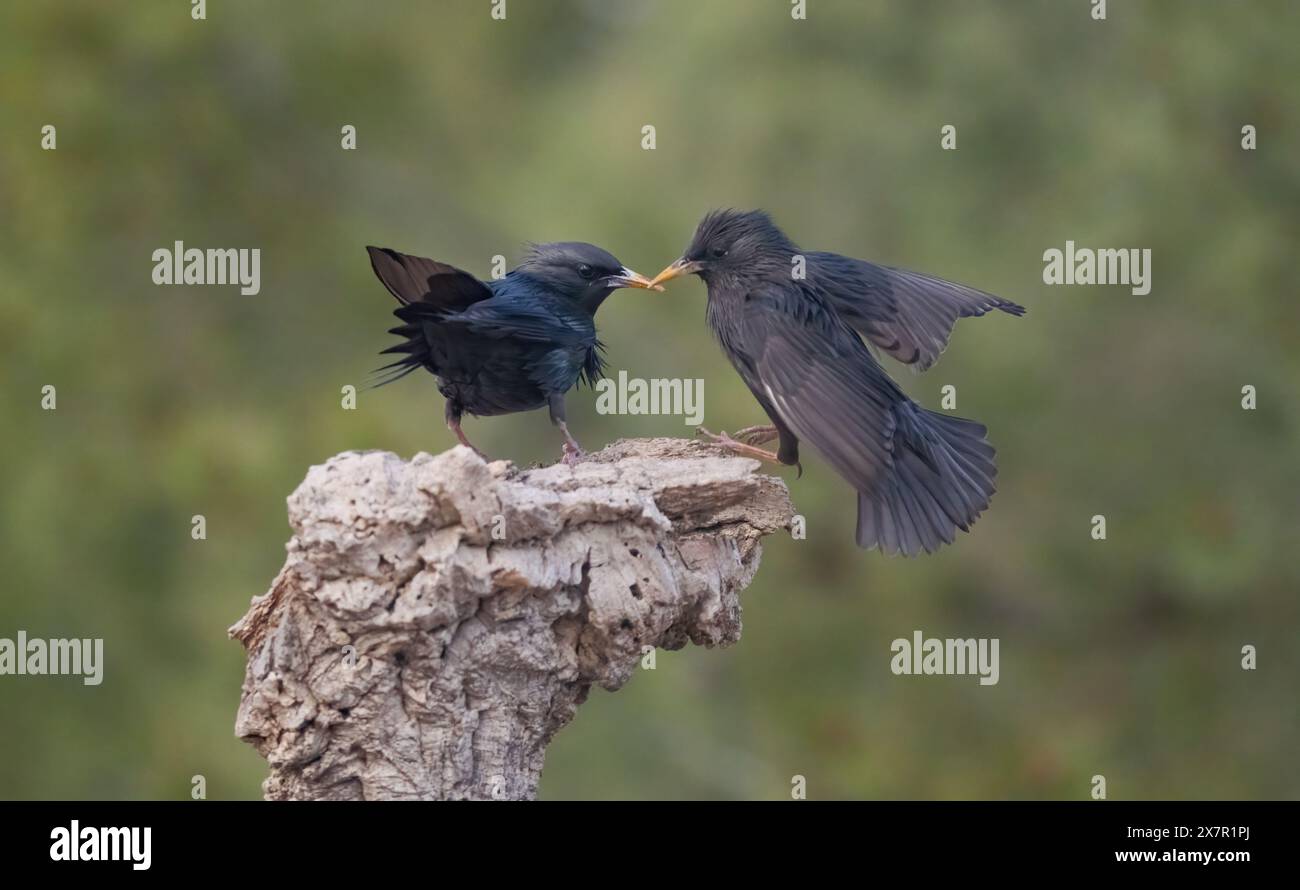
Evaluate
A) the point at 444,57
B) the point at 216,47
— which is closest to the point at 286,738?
the point at 216,47

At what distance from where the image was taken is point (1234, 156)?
38.9ft

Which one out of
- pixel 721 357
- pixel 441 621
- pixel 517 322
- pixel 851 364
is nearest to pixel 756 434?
pixel 851 364

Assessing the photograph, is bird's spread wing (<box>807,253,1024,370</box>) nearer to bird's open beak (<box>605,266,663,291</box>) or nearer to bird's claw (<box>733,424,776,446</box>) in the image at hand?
bird's claw (<box>733,424,776,446</box>)

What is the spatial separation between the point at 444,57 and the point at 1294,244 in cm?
701

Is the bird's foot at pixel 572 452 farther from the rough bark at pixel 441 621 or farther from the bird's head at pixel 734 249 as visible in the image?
the bird's head at pixel 734 249

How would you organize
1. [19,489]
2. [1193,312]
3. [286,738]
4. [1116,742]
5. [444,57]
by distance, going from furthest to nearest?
[444,57]
[1116,742]
[1193,312]
[19,489]
[286,738]

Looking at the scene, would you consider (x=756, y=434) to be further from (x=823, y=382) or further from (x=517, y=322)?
(x=517, y=322)

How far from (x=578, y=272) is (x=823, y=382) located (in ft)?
3.49

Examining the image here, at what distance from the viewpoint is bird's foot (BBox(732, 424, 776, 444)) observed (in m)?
6.92

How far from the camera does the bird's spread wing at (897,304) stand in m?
7.09

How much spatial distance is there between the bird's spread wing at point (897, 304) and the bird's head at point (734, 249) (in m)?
0.19

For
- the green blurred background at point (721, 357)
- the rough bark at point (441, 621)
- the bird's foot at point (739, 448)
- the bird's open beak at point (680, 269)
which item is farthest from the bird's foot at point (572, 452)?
the green blurred background at point (721, 357)

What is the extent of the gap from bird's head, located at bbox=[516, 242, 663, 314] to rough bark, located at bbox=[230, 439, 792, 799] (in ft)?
4.70

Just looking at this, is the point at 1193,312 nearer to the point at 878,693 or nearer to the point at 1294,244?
the point at 1294,244
